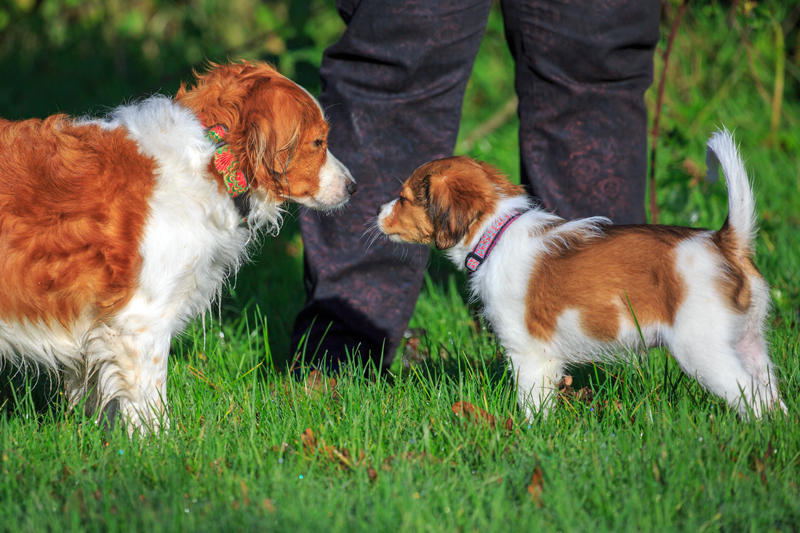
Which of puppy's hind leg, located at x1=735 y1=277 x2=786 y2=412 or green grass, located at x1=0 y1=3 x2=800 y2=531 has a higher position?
puppy's hind leg, located at x1=735 y1=277 x2=786 y2=412

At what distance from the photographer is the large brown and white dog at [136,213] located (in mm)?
2330

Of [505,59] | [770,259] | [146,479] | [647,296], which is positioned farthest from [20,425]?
[505,59]

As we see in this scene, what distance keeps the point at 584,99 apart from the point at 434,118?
656 millimetres

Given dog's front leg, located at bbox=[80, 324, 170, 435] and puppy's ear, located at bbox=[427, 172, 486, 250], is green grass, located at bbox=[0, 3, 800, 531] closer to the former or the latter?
dog's front leg, located at bbox=[80, 324, 170, 435]

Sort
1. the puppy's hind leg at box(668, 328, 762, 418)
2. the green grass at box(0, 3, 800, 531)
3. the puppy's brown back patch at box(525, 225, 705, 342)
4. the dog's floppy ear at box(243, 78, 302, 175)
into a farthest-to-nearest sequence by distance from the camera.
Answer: the dog's floppy ear at box(243, 78, 302, 175) → the puppy's brown back patch at box(525, 225, 705, 342) → the puppy's hind leg at box(668, 328, 762, 418) → the green grass at box(0, 3, 800, 531)

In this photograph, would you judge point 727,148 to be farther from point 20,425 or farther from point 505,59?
point 505,59

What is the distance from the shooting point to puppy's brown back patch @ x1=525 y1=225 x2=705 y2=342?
240 centimetres

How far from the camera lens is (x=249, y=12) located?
9266mm

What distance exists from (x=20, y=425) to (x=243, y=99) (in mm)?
1412

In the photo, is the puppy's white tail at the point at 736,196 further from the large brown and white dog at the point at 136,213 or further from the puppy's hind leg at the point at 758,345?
the large brown and white dog at the point at 136,213

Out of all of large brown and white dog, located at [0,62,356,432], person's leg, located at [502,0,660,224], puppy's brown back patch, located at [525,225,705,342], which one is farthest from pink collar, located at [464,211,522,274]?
large brown and white dog, located at [0,62,356,432]

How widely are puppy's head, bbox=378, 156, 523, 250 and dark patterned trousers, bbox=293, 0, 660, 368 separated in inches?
11.3

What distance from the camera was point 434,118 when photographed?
314 centimetres

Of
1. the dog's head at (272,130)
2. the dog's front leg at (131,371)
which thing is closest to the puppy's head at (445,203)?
the dog's head at (272,130)
